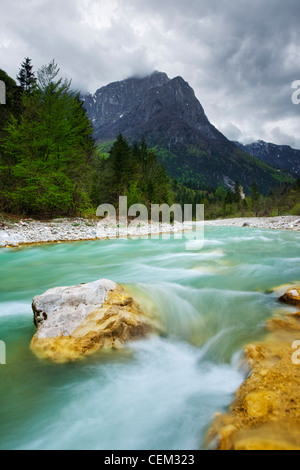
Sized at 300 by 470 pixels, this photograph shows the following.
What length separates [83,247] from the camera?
12.5m

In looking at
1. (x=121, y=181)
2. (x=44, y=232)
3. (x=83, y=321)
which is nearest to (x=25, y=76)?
(x=121, y=181)

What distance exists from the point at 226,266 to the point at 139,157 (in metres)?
38.0

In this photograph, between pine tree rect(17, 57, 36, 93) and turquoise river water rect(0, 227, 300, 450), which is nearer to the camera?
turquoise river water rect(0, 227, 300, 450)

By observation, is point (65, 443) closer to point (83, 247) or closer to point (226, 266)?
point (226, 266)

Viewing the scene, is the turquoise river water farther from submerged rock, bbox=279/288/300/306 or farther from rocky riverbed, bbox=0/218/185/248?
rocky riverbed, bbox=0/218/185/248

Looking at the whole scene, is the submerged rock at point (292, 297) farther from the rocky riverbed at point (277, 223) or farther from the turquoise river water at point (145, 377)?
the rocky riverbed at point (277, 223)

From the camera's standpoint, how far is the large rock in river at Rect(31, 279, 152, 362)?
3334 millimetres

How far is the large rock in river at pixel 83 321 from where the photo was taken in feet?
10.9

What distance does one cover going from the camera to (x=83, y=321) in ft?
11.9

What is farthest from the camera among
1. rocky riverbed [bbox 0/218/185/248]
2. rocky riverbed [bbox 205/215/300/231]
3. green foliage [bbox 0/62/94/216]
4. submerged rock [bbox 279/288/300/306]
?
rocky riverbed [bbox 205/215/300/231]

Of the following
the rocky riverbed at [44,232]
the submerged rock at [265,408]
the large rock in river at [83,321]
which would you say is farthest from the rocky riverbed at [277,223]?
the large rock in river at [83,321]

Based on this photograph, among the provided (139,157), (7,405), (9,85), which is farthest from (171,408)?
(139,157)

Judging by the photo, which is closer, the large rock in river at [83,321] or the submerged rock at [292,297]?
the large rock in river at [83,321]

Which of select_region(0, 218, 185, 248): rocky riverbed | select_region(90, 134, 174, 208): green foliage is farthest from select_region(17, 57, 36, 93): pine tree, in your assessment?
select_region(0, 218, 185, 248): rocky riverbed
